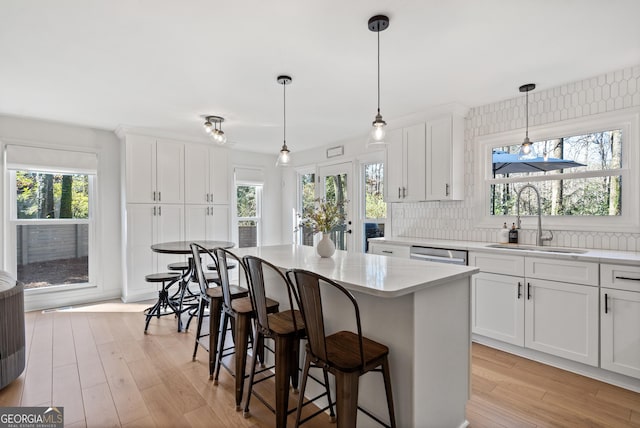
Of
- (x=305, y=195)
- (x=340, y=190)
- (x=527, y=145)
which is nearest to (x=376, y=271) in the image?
(x=527, y=145)

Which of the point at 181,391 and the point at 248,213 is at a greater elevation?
the point at 248,213

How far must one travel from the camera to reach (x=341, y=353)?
156 cm

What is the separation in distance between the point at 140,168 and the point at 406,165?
3.64 metres

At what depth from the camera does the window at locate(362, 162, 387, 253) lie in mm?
4926

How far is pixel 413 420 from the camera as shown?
160 cm

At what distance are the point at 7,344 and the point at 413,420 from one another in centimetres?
287

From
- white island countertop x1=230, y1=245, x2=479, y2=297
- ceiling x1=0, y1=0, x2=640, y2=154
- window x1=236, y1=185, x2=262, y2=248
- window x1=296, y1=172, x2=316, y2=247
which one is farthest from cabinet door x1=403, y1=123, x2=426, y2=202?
window x1=236, y1=185, x2=262, y2=248

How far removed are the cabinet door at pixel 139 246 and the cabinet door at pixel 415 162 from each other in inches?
140

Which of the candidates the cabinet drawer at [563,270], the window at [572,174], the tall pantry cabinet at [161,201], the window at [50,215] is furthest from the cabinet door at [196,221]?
the cabinet drawer at [563,270]

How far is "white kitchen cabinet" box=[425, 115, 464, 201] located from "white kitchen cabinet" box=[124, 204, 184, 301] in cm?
367

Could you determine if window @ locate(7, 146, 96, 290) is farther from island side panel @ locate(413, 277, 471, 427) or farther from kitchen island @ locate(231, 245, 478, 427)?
island side panel @ locate(413, 277, 471, 427)

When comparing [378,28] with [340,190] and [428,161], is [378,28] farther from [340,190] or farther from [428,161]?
[340,190]

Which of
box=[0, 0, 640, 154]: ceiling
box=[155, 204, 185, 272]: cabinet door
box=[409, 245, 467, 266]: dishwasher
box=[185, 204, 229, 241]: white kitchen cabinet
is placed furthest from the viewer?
box=[185, 204, 229, 241]: white kitchen cabinet

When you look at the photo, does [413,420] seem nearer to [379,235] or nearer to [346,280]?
[346,280]
